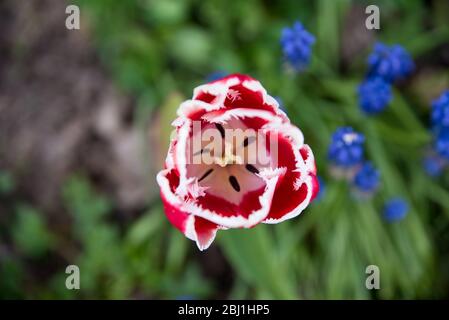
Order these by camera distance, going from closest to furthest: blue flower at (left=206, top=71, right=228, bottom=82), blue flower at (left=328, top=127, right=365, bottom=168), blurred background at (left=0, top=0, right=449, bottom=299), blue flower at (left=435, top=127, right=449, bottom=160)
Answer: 1. blue flower at (left=328, top=127, right=365, bottom=168)
2. blue flower at (left=435, top=127, right=449, bottom=160)
3. blue flower at (left=206, top=71, right=228, bottom=82)
4. blurred background at (left=0, top=0, right=449, bottom=299)

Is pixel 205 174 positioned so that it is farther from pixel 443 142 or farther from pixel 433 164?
pixel 433 164

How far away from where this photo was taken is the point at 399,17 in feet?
6.94

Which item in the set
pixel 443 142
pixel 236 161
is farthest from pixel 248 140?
pixel 443 142

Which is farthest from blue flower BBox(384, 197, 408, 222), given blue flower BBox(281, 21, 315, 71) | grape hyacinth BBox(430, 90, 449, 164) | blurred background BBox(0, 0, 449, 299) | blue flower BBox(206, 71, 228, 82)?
blue flower BBox(206, 71, 228, 82)

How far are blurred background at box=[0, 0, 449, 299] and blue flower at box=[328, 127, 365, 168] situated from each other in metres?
0.30

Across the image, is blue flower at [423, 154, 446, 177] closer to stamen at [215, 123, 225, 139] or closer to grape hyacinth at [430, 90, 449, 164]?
grape hyacinth at [430, 90, 449, 164]

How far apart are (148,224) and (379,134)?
0.85m

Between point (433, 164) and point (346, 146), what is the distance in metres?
0.46

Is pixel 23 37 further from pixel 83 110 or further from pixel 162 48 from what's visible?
pixel 162 48

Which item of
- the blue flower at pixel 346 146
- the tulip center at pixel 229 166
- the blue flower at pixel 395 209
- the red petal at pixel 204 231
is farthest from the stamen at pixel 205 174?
the blue flower at pixel 395 209

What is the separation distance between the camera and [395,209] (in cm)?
177

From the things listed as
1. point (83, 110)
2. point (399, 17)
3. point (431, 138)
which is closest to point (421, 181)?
point (431, 138)

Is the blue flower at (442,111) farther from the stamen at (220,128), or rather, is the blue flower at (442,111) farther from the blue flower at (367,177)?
the stamen at (220,128)

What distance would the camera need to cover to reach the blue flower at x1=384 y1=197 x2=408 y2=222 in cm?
177
